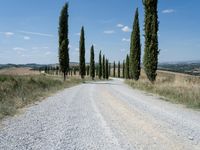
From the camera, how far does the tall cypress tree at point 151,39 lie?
26297mm

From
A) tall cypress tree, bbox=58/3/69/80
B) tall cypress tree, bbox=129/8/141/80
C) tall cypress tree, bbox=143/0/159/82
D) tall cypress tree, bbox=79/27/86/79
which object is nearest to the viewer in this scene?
tall cypress tree, bbox=143/0/159/82

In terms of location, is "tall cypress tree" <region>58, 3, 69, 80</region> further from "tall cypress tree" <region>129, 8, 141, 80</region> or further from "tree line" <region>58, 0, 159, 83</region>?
"tall cypress tree" <region>129, 8, 141, 80</region>

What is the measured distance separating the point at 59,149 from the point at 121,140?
1465 millimetres

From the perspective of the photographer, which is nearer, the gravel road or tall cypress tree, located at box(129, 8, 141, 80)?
the gravel road

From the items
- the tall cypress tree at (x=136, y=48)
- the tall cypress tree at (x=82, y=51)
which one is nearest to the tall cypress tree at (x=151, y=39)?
the tall cypress tree at (x=136, y=48)

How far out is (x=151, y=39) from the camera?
87.3 ft

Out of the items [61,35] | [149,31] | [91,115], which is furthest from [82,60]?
[91,115]

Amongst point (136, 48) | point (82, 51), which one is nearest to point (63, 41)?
point (136, 48)

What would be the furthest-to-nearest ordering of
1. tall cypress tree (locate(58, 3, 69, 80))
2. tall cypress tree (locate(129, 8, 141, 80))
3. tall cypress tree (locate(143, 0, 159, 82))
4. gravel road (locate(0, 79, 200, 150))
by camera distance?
1. tall cypress tree (locate(58, 3, 69, 80))
2. tall cypress tree (locate(129, 8, 141, 80))
3. tall cypress tree (locate(143, 0, 159, 82))
4. gravel road (locate(0, 79, 200, 150))

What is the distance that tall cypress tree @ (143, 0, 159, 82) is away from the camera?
26297 millimetres

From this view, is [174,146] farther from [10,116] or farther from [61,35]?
[61,35]

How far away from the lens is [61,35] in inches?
1677

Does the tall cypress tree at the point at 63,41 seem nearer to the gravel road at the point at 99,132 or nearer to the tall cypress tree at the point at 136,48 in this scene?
the tall cypress tree at the point at 136,48

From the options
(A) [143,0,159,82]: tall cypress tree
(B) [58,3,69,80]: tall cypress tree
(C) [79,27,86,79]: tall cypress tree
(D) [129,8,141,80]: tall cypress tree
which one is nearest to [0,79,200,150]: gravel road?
(A) [143,0,159,82]: tall cypress tree
